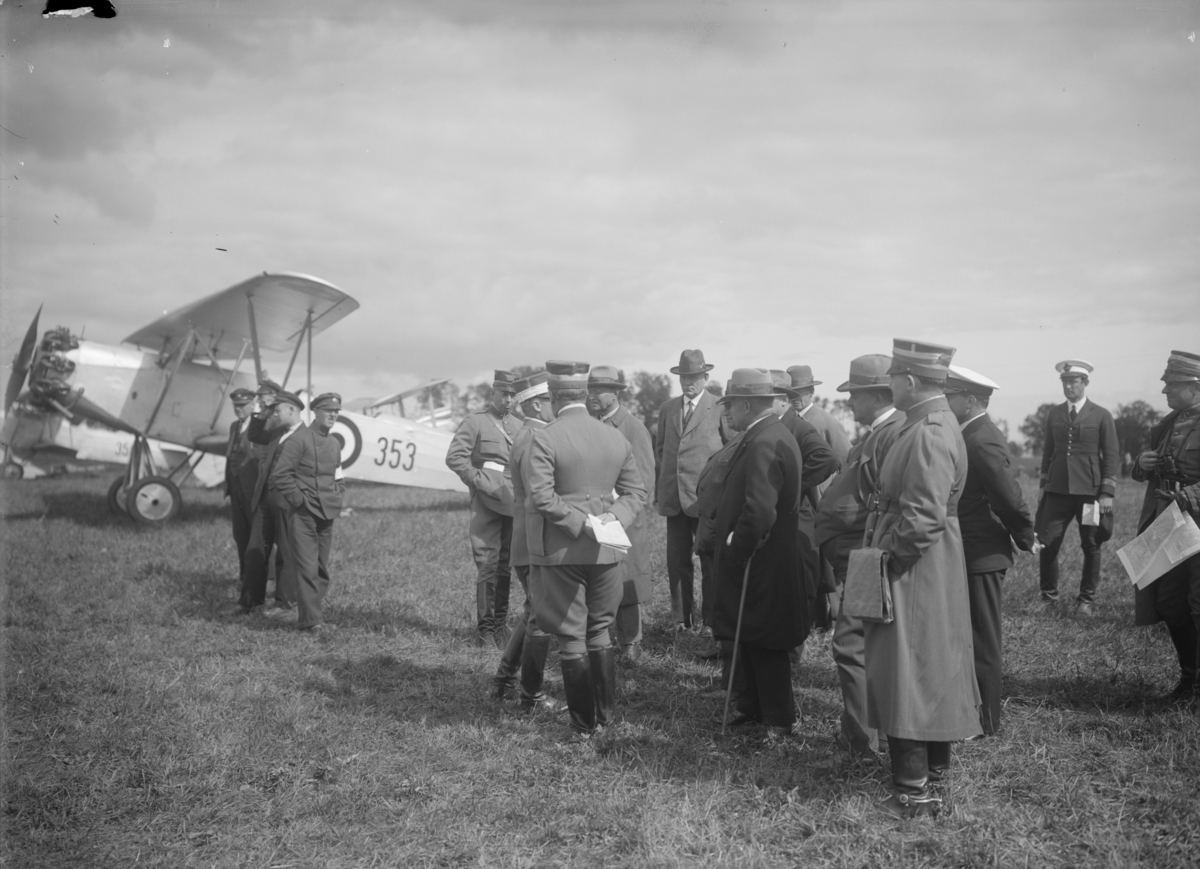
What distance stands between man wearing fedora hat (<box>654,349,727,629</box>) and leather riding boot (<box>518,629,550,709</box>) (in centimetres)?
208

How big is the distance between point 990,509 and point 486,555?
151 inches

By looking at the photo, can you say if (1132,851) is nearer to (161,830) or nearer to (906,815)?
(906,815)

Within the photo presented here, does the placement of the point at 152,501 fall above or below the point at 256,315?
below

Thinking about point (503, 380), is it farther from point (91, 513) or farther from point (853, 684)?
point (91, 513)

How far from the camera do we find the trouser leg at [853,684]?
13.9 ft

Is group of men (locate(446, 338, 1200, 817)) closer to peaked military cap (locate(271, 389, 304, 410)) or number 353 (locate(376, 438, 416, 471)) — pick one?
peaked military cap (locate(271, 389, 304, 410))

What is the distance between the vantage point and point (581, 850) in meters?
3.33

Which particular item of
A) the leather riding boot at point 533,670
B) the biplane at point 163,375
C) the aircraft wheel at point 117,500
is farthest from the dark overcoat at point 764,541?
the aircraft wheel at point 117,500

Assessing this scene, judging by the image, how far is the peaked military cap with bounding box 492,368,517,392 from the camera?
275 inches

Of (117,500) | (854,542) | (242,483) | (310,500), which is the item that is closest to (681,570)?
(854,542)

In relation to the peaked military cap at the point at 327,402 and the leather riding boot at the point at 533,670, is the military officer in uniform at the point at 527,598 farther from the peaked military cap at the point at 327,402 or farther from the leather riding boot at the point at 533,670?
the peaked military cap at the point at 327,402

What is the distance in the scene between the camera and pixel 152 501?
13461 millimetres

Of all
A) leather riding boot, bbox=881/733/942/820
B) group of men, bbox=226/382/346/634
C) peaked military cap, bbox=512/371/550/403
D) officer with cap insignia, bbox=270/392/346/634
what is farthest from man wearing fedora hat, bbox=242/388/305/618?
leather riding boot, bbox=881/733/942/820

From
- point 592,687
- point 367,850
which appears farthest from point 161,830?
point 592,687
